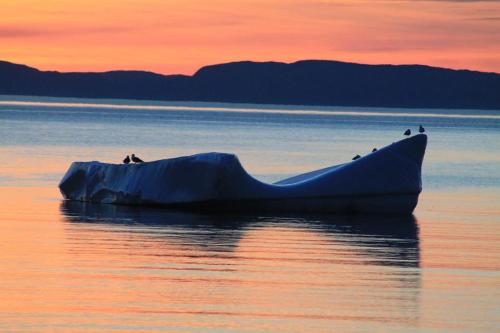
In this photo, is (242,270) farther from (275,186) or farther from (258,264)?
(275,186)

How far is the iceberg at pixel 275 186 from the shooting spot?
27078 mm

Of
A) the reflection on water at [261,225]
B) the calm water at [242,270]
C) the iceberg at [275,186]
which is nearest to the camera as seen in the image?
the calm water at [242,270]

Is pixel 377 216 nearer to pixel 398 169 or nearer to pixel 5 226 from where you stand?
pixel 398 169

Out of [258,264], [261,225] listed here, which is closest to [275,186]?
[261,225]

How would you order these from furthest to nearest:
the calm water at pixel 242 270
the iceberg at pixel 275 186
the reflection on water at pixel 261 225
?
the iceberg at pixel 275 186
the reflection on water at pixel 261 225
the calm water at pixel 242 270

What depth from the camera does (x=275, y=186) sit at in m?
27.8

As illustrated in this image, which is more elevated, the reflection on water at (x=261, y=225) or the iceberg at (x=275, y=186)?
the iceberg at (x=275, y=186)

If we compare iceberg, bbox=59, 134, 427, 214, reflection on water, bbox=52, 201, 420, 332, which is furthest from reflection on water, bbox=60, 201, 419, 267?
iceberg, bbox=59, 134, 427, 214

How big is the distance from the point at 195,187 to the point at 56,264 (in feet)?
28.5

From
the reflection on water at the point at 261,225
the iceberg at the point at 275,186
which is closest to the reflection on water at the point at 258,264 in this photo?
the reflection on water at the point at 261,225

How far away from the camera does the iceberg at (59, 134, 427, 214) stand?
2708 centimetres

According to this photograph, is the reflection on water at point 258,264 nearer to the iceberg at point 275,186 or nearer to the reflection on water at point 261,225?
the reflection on water at point 261,225

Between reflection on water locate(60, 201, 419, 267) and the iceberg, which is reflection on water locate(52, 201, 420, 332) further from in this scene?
the iceberg

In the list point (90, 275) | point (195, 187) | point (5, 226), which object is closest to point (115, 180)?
point (195, 187)
